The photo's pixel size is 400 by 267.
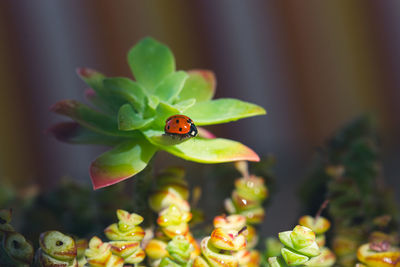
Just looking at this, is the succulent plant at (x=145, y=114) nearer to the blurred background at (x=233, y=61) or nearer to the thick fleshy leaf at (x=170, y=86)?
the thick fleshy leaf at (x=170, y=86)

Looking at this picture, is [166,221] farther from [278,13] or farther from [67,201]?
[278,13]

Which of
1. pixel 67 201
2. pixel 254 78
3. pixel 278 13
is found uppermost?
pixel 278 13

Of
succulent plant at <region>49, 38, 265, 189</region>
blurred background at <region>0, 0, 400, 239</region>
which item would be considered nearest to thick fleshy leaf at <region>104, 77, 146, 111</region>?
succulent plant at <region>49, 38, 265, 189</region>

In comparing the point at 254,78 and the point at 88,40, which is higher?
the point at 88,40

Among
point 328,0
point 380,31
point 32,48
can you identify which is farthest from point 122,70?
point 380,31

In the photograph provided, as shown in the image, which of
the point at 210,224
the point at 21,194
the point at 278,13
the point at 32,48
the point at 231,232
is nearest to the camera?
the point at 231,232

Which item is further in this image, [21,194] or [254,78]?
[254,78]

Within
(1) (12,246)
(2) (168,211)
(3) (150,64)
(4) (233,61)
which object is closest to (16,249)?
(1) (12,246)

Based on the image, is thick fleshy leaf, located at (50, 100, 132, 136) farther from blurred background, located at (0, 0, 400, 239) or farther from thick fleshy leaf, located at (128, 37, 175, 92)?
blurred background, located at (0, 0, 400, 239)
